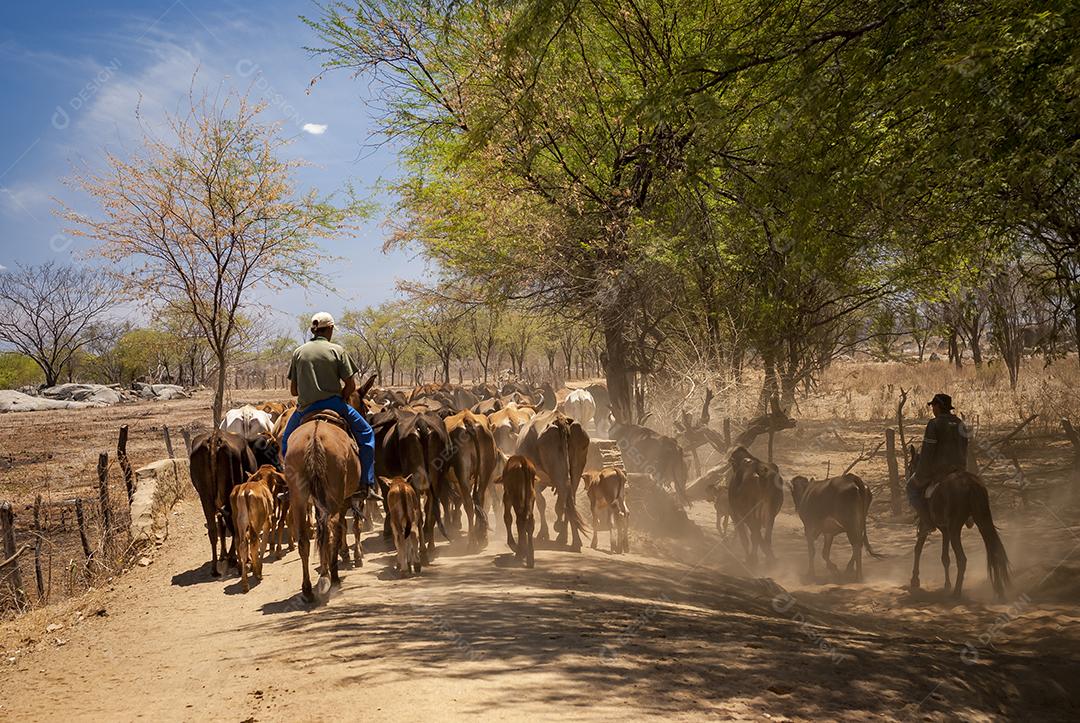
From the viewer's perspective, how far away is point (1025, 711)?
448cm

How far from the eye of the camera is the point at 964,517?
7953mm

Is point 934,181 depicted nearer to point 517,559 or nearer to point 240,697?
point 517,559

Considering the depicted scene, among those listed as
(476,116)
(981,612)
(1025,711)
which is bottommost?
(981,612)

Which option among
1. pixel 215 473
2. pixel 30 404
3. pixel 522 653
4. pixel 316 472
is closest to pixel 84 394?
pixel 30 404

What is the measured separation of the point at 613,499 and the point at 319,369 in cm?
464

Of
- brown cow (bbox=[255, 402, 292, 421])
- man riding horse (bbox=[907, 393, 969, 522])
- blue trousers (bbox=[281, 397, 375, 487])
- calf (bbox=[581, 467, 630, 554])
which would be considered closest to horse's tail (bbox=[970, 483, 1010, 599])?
man riding horse (bbox=[907, 393, 969, 522])

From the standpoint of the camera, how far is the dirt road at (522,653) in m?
4.04

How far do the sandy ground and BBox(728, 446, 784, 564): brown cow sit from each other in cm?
121

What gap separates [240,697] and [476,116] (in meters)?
6.90

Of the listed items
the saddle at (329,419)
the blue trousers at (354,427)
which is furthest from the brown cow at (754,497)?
the saddle at (329,419)

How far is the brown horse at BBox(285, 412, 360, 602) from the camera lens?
6617 mm

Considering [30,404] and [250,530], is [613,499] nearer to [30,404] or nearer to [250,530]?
[250,530]

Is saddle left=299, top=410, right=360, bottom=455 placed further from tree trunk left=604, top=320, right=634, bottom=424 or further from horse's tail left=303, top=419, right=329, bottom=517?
tree trunk left=604, top=320, right=634, bottom=424

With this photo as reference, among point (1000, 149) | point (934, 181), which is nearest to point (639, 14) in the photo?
point (934, 181)
